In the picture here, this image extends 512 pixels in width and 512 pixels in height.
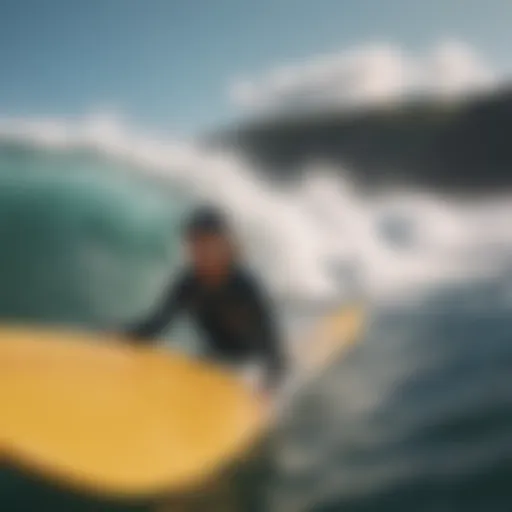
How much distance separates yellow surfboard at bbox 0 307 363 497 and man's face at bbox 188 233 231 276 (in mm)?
139

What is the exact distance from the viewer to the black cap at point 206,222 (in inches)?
55.2

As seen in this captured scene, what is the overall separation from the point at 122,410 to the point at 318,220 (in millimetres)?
418

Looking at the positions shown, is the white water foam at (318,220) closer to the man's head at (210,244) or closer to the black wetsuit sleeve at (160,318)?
the man's head at (210,244)

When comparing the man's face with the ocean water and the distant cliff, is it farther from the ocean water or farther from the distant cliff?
the distant cliff

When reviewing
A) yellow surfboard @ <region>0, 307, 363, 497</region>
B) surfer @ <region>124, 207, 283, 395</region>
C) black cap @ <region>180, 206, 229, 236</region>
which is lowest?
yellow surfboard @ <region>0, 307, 363, 497</region>

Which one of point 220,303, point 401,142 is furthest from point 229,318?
point 401,142

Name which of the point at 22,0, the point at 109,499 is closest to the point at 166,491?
the point at 109,499

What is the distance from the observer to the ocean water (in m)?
1.34

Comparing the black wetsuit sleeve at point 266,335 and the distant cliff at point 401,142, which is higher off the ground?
the distant cliff at point 401,142

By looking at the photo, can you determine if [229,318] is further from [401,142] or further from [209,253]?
[401,142]

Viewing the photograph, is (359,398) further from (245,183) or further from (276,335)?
(245,183)

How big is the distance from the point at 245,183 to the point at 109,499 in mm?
515

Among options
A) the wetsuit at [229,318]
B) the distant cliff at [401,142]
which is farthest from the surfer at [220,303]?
the distant cliff at [401,142]

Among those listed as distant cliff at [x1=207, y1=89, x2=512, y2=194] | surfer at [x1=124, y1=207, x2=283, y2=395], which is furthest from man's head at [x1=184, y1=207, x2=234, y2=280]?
distant cliff at [x1=207, y1=89, x2=512, y2=194]
